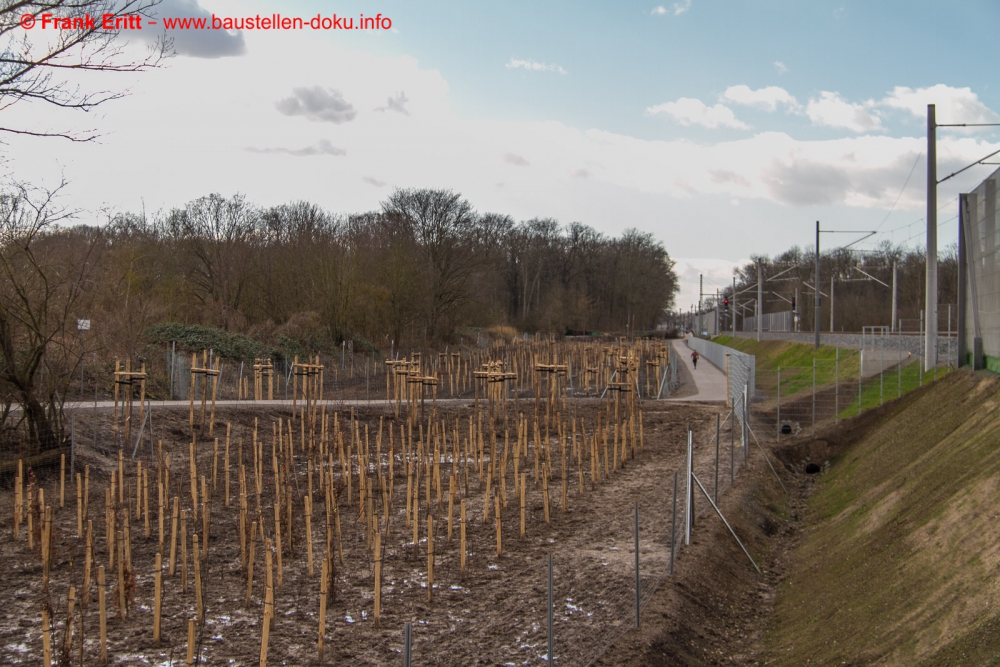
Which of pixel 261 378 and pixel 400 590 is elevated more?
pixel 261 378

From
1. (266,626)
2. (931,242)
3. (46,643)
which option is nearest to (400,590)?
(266,626)

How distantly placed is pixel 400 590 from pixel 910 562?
490 centimetres

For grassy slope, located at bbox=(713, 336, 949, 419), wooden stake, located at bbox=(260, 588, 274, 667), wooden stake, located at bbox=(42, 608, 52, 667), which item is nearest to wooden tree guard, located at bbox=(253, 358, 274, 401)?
grassy slope, located at bbox=(713, 336, 949, 419)

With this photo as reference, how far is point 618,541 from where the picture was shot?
10.9 meters

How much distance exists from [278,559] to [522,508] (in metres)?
3.65

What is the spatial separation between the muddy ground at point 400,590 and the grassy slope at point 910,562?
0.89 metres

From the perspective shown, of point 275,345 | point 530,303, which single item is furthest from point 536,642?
point 530,303

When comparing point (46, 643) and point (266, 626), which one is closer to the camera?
point (46, 643)

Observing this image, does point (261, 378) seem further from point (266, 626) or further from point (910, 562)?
point (910, 562)

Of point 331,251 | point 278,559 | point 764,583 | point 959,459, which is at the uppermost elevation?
point 331,251

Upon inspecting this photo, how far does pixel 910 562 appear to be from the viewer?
26.1 feet

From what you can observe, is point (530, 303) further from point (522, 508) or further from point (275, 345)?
point (522, 508)

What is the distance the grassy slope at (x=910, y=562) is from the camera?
6.27 meters

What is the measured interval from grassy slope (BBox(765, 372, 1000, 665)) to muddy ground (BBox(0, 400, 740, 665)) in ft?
2.92
